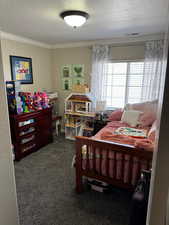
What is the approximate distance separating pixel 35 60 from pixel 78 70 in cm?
109

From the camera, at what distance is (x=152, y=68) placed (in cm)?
312

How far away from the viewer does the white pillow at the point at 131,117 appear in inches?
118

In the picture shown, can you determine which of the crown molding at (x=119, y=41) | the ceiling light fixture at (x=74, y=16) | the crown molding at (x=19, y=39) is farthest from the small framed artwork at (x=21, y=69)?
the ceiling light fixture at (x=74, y=16)

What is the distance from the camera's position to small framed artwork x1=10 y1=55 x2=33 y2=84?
3178 millimetres

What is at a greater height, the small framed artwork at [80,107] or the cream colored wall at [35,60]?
the cream colored wall at [35,60]

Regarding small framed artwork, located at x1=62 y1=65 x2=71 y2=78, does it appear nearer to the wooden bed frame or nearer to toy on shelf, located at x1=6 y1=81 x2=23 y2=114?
toy on shelf, located at x1=6 y1=81 x2=23 y2=114

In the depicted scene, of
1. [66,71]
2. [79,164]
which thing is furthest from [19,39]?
[79,164]

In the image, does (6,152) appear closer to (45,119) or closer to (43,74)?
(45,119)

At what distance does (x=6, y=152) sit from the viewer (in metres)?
0.98

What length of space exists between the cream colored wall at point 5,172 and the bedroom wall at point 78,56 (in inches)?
120

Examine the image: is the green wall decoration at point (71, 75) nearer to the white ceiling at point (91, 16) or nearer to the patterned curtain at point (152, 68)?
the white ceiling at point (91, 16)

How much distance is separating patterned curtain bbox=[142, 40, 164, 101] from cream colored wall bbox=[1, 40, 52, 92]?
98.3 inches

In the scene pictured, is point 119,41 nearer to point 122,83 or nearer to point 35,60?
point 122,83

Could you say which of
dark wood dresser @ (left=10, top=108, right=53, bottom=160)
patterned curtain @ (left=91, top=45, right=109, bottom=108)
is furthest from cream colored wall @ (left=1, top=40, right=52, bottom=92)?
patterned curtain @ (left=91, top=45, right=109, bottom=108)
